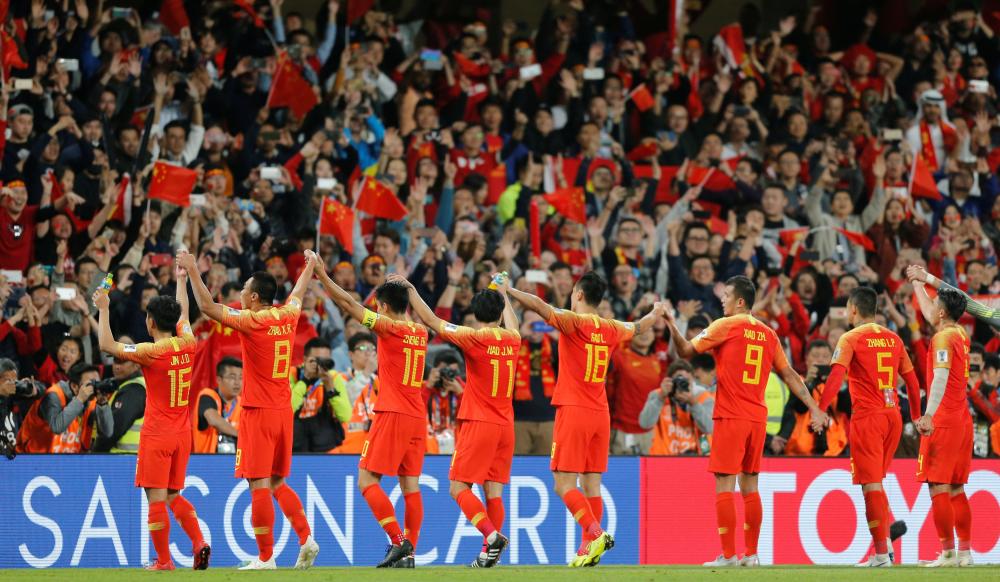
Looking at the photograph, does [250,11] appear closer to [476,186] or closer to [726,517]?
[476,186]

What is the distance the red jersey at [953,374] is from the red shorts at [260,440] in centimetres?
564

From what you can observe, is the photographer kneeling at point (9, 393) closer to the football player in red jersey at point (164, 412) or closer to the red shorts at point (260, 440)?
the football player in red jersey at point (164, 412)

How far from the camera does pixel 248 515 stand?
1415 cm

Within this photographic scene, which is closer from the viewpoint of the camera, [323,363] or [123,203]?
[323,363]

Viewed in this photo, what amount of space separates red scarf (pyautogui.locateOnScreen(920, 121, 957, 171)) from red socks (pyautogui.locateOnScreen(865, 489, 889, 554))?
32.6ft

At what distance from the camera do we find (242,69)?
19500 mm

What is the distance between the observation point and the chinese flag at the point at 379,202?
18.2m

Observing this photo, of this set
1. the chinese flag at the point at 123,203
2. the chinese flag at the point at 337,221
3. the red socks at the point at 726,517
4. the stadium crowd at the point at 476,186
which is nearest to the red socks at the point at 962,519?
the red socks at the point at 726,517

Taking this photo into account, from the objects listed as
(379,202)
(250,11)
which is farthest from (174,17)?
(379,202)

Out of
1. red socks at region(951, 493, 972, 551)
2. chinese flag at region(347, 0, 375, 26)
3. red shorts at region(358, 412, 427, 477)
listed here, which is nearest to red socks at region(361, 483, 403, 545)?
red shorts at region(358, 412, 427, 477)

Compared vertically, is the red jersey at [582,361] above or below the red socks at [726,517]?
above

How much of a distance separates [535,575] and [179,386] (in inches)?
133

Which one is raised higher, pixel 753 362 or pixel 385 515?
pixel 753 362

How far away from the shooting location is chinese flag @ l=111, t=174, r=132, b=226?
17250 mm
